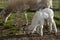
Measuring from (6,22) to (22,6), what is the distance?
886 millimetres

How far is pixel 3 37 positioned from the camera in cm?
573

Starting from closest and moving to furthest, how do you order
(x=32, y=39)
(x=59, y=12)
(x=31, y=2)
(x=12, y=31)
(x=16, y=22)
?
(x=32, y=39) → (x=12, y=31) → (x=31, y=2) → (x=16, y=22) → (x=59, y=12)

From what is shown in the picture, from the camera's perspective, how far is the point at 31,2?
6.59 meters

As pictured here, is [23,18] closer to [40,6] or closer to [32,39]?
[40,6]

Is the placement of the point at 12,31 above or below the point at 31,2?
below

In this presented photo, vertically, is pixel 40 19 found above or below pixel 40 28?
above

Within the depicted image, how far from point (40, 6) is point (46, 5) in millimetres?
222

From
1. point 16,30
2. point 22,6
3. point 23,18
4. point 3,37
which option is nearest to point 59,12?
point 23,18

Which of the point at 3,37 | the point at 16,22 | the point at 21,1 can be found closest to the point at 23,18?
the point at 16,22

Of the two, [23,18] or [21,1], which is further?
[23,18]

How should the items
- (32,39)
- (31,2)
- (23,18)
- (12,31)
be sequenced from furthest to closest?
(23,18)
(31,2)
(12,31)
(32,39)

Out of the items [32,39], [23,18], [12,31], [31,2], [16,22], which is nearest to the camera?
[32,39]

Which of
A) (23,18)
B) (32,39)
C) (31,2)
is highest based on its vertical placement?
(31,2)

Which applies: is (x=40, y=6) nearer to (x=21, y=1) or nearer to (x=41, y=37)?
(x=21, y=1)
